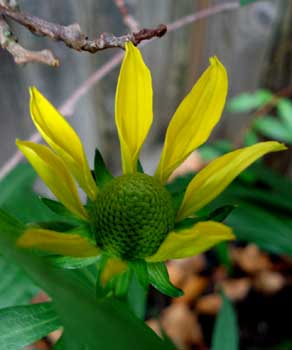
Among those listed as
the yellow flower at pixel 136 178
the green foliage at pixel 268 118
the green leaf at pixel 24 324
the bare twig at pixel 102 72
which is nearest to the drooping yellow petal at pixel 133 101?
the yellow flower at pixel 136 178

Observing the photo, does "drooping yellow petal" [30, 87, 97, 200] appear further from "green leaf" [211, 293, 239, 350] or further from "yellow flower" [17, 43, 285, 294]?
"green leaf" [211, 293, 239, 350]

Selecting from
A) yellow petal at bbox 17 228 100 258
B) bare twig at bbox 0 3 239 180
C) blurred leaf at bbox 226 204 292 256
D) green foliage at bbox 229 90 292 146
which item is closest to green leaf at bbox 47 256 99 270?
yellow petal at bbox 17 228 100 258

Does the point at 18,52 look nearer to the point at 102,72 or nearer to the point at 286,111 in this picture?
the point at 102,72

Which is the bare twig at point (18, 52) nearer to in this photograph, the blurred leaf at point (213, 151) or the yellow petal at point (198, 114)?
the yellow petal at point (198, 114)

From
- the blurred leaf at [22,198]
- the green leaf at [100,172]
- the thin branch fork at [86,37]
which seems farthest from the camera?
the blurred leaf at [22,198]

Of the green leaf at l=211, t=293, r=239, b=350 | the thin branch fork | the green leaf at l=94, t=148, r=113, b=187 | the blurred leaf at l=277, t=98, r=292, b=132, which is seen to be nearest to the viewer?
the thin branch fork

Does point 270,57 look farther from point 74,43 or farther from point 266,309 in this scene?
point 74,43
